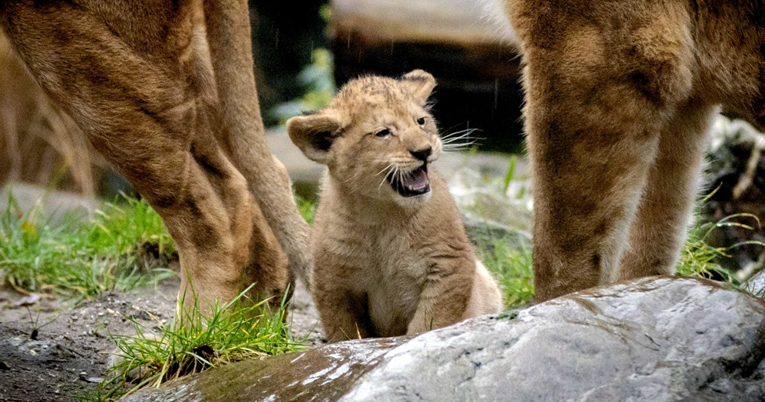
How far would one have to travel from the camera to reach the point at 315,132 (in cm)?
445

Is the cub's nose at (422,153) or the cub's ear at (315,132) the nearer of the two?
the cub's nose at (422,153)

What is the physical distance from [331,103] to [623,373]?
2202mm

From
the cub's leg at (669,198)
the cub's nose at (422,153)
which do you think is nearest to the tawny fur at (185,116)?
the cub's nose at (422,153)

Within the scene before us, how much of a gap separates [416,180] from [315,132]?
0.56 meters

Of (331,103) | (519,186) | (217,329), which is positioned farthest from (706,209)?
(217,329)

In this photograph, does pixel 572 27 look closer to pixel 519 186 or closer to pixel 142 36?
pixel 142 36

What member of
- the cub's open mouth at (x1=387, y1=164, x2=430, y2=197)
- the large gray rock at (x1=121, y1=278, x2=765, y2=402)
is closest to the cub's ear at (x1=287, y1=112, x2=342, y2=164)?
the cub's open mouth at (x1=387, y1=164, x2=430, y2=197)

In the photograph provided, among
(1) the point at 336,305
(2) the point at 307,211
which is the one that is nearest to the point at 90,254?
(2) the point at 307,211

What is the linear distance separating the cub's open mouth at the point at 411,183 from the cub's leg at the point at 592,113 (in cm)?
51

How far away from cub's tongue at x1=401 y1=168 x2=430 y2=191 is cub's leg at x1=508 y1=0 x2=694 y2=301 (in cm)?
51

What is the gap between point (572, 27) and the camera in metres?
3.82

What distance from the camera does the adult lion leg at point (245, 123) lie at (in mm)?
5207

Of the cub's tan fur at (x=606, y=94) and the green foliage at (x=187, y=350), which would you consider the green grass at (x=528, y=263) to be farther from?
Result: the green foliage at (x=187, y=350)

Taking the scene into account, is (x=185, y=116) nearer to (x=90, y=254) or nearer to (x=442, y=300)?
(x=442, y=300)
